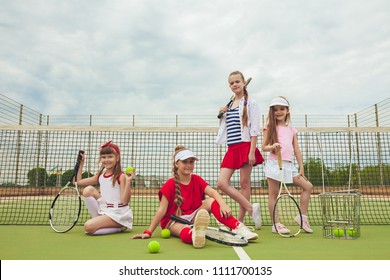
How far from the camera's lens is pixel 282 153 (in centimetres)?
470

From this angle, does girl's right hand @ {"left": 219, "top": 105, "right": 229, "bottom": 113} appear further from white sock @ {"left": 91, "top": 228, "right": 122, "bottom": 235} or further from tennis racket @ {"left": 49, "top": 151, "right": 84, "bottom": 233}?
white sock @ {"left": 91, "top": 228, "right": 122, "bottom": 235}

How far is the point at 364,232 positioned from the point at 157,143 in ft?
11.2

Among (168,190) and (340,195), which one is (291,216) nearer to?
(340,195)

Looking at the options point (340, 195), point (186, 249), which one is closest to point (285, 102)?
point (340, 195)

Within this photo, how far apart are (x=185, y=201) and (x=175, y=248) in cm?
84

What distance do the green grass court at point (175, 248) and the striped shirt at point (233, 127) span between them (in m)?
1.18

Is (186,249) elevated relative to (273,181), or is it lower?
lower

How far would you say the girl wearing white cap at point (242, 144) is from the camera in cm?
469

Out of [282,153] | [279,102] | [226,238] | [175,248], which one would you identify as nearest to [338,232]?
[282,153]

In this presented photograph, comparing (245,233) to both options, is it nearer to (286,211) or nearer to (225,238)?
(225,238)

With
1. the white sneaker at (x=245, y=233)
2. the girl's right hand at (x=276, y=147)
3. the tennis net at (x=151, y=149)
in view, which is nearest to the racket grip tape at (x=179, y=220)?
the white sneaker at (x=245, y=233)

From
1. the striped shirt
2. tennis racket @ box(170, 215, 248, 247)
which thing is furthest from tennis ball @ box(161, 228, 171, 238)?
the striped shirt

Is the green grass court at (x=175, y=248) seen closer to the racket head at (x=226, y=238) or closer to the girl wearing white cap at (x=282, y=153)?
the racket head at (x=226, y=238)

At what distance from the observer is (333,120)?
1166cm
